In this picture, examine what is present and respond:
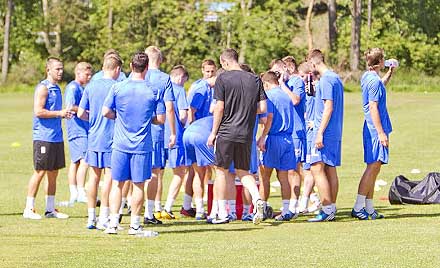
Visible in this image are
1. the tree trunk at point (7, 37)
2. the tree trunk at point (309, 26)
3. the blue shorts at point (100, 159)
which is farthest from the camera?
the tree trunk at point (7, 37)

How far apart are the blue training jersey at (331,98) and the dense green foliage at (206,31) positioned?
1798 inches

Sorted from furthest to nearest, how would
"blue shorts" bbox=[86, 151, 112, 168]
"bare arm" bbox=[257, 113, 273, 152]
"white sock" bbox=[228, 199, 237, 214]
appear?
"white sock" bbox=[228, 199, 237, 214]
"bare arm" bbox=[257, 113, 273, 152]
"blue shorts" bbox=[86, 151, 112, 168]

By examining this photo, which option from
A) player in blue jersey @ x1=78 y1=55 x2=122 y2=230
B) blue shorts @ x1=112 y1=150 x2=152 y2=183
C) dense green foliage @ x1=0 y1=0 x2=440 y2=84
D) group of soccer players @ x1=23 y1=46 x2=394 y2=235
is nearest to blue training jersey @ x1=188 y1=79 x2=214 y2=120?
group of soccer players @ x1=23 y1=46 x2=394 y2=235

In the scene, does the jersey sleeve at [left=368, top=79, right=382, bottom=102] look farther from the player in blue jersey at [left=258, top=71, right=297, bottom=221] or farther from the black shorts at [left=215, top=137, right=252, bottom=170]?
the black shorts at [left=215, top=137, right=252, bottom=170]

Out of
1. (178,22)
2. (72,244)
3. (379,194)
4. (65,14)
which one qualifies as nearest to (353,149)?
(379,194)

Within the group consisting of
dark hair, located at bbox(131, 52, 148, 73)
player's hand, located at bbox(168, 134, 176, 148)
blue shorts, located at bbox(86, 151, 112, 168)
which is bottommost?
blue shorts, located at bbox(86, 151, 112, 168)

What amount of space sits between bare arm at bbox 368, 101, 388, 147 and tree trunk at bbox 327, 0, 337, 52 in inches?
1885

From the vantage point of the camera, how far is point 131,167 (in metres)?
12.1

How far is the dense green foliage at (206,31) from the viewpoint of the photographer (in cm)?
6019

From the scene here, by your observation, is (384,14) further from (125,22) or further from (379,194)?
(379,194)

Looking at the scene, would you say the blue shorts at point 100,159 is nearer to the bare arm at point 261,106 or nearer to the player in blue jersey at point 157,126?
the player in blue jersey at point 157,126

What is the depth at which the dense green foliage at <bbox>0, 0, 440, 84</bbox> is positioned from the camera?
60.2 meters

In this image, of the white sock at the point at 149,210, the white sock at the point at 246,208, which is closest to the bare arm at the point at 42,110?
the white sock at the point at 149,210

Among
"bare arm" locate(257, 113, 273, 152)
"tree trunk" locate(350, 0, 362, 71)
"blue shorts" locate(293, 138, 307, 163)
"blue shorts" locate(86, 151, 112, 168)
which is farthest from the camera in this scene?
"tree trunk" locate(350, 0, 362, 71)
